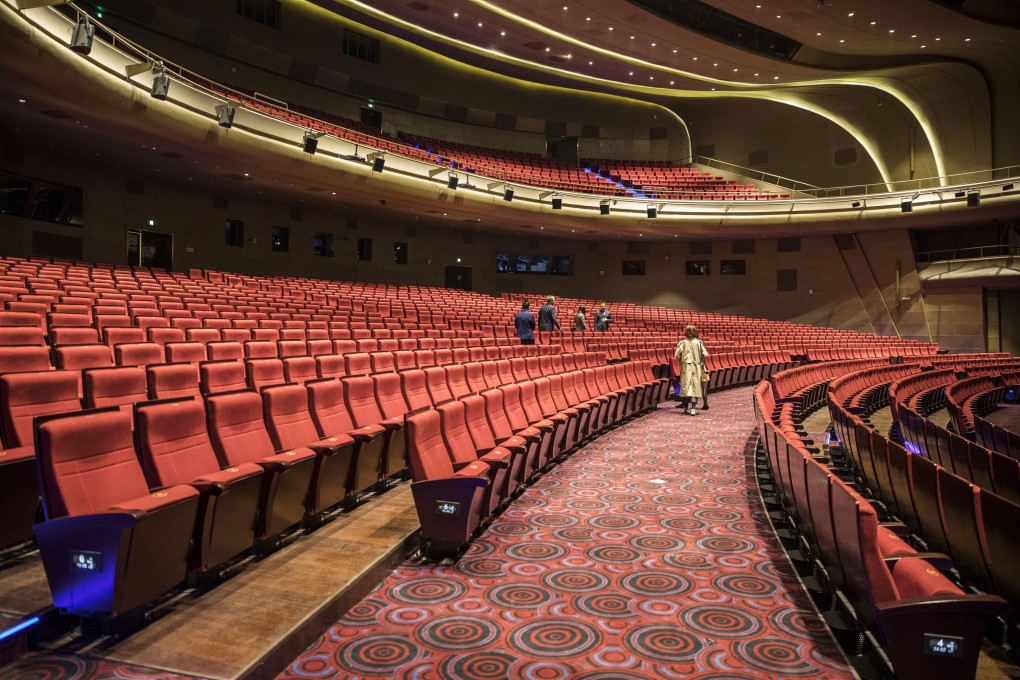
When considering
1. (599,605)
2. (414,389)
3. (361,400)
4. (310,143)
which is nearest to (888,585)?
(599,605)

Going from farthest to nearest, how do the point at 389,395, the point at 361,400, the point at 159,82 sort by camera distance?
the point at 159,82 → the point at 389,395 → the point at 361,400

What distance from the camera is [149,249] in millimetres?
9484

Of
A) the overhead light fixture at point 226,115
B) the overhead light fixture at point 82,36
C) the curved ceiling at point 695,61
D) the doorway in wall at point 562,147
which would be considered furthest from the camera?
the doorway in wall at point 562,147

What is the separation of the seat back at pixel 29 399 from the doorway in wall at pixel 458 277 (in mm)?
11442

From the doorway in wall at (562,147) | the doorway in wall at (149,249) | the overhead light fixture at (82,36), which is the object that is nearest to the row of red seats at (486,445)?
the overhead light fixture at (82,36)

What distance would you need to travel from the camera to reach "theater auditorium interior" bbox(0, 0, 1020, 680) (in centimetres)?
154

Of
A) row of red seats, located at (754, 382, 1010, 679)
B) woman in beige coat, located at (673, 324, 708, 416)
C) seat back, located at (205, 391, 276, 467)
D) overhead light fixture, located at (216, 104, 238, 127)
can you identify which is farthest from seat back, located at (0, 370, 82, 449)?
overhead light fixture, located at (216, 104, 238, 127)

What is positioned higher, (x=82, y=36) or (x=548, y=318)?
(x=82, y=36)

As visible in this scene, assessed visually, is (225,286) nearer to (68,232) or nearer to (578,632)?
(68,232)

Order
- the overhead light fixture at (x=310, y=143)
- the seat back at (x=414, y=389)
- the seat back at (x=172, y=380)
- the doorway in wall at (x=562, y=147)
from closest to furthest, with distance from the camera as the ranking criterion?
the seat back at (x=172, y=380) < the seat back at (x=414, y=389) < the overhead light fixture at (x=310, y=143) < the doorway in wall at (x=562, y=147)

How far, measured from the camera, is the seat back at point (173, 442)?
5.92 ft

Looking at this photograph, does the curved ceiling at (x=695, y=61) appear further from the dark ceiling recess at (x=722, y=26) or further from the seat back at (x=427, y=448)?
the seat back at (x=427, y=448)

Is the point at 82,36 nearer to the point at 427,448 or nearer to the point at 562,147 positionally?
the point at 427,448

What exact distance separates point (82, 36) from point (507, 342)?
4671mm
